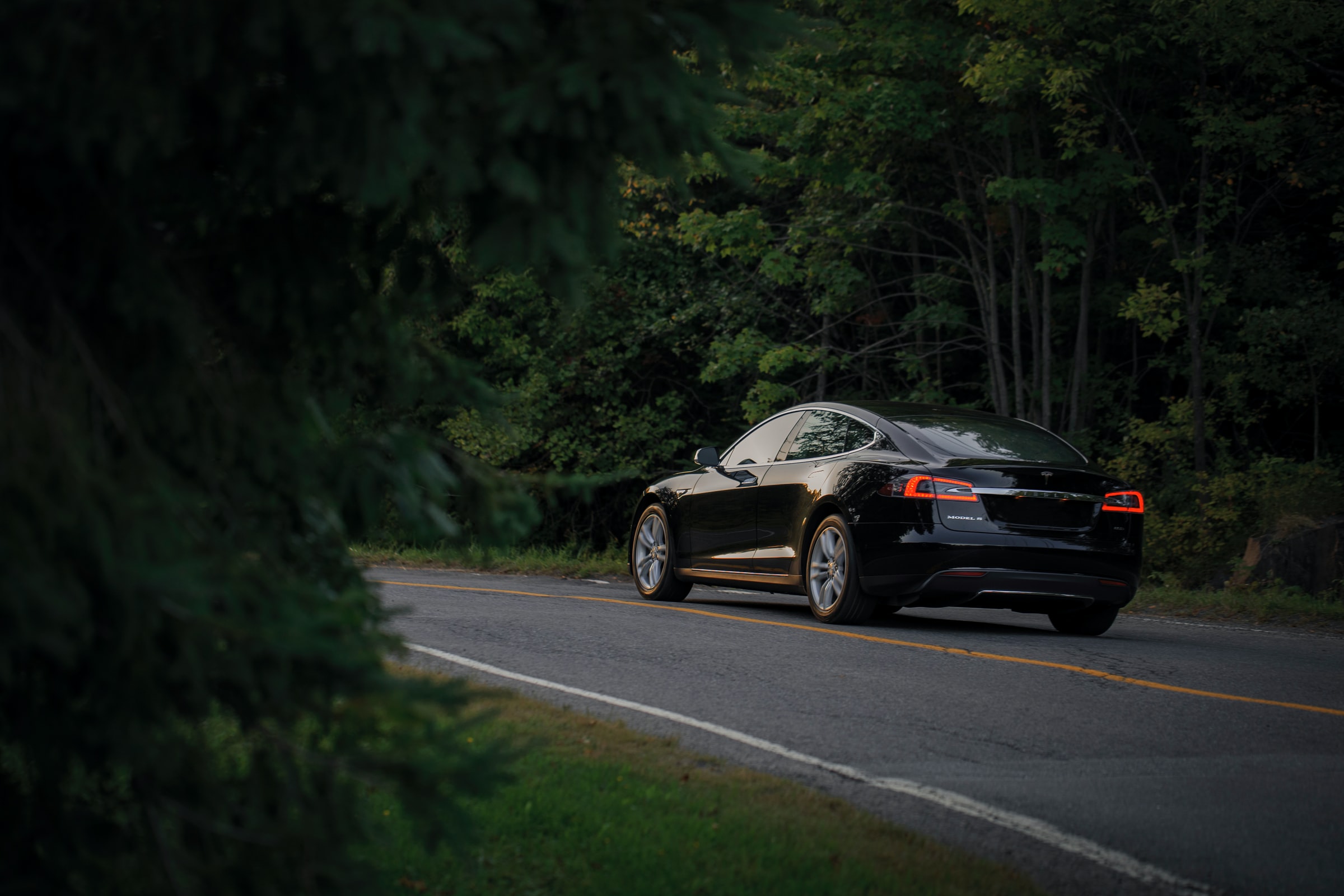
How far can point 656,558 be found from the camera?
1230cm

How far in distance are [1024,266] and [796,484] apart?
11.1m

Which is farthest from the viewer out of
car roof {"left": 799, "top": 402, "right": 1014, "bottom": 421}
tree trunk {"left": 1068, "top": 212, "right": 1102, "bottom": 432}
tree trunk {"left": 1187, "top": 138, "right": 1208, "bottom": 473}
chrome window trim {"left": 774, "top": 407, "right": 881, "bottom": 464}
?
tree trunk {"left": 1068, "top": 212, "right": 1102, "bottom": 432}

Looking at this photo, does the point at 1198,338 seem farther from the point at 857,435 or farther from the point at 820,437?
the point at 857,435

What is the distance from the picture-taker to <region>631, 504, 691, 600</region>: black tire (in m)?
12.1

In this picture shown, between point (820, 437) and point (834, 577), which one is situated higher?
point (820, 437)

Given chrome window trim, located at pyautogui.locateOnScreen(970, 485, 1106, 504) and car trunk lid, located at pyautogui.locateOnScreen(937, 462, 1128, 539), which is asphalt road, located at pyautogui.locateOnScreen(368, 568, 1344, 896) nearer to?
car trunk lid, located at pyautogui.locateOnScreen(937, 462, 1128, 539)

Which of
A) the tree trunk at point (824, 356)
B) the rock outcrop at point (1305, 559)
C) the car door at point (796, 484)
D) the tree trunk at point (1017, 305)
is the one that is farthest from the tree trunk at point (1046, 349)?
the car door at point (796, 484)

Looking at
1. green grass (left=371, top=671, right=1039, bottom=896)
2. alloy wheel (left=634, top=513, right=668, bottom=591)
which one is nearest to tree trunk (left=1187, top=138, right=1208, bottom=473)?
alloy wheel (left=634, top=513, right=668, bottom=591)

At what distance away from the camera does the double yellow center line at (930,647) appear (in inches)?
277

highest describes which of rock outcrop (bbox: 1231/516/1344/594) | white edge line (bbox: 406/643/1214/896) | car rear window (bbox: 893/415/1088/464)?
car rear window (bbox: 893/415/1088/464)

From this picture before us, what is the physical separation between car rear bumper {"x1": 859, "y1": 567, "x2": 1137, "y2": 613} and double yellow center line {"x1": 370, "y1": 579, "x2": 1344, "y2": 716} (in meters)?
0.42

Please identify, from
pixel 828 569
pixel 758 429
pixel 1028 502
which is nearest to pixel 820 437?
pixel 758 429

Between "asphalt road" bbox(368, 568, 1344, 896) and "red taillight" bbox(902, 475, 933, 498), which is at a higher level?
"red taillight" bbox(902, 475, 933, 498)

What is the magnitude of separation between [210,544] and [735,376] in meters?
22.3
